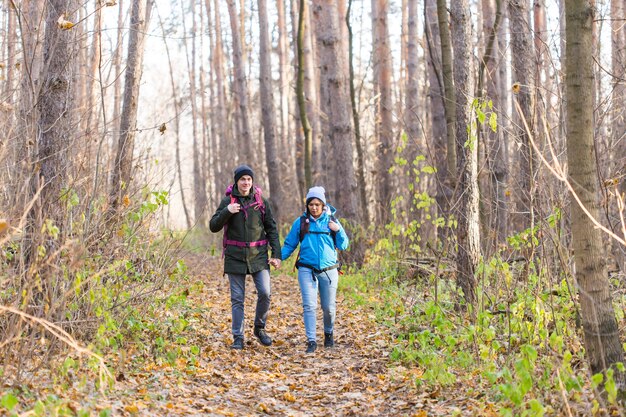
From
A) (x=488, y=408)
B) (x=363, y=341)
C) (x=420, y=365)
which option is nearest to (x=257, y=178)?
(x=363, y=341)

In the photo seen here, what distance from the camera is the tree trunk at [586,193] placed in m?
4.32

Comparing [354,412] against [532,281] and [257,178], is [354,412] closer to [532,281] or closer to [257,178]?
[532,281]

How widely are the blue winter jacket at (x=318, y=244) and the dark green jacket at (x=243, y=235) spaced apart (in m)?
0.23

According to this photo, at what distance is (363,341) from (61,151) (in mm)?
4074

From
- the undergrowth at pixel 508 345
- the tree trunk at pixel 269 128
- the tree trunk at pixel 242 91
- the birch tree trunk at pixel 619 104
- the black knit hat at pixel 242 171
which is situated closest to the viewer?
the undergrowth at pixel 508 345

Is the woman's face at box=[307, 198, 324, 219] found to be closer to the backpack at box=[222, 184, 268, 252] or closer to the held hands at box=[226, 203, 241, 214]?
the backpack at box=[222, 184, 268, 252]

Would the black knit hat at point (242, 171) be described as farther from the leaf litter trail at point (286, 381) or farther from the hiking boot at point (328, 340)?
the hiking boot at point (328, 340)

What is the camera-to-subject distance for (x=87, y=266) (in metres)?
6.38

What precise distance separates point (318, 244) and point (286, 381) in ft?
5.48

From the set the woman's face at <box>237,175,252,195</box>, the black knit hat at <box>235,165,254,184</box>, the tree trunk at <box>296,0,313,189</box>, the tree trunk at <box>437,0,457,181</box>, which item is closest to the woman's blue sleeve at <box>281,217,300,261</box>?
the woman's face at <box>237,175,252,195</box>

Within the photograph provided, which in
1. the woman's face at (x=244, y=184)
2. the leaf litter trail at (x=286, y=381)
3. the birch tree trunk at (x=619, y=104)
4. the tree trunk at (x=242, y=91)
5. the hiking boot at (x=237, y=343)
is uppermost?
the tree trunk at (x=242, y=91)

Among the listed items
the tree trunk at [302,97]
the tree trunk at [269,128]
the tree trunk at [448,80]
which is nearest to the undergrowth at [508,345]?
the tree trunk at [448,80]

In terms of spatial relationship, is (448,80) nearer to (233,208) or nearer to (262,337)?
(233,208)

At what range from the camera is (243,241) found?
300 inches
